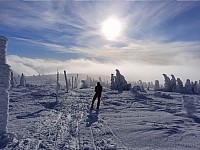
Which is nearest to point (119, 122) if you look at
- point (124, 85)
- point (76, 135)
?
point (76, 135)

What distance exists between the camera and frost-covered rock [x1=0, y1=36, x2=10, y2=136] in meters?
13.0

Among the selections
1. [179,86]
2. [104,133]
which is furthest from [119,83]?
[104,133]

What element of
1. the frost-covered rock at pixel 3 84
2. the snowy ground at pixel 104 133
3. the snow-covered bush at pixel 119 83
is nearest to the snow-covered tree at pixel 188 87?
the snow-covered bush at pixel 119 83

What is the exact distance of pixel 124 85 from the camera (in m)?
50.8

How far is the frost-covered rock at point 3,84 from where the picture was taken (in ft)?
42.8

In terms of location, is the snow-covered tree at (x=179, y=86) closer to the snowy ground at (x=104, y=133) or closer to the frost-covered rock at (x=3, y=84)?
the snowy ground at (x=104, y=133)

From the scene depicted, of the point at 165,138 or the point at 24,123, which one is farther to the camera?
the point at 24,123

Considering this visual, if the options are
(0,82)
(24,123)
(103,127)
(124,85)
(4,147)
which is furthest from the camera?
(124,85)

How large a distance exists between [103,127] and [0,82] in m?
5.58

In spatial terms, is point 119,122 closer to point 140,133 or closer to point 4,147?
point 140,133

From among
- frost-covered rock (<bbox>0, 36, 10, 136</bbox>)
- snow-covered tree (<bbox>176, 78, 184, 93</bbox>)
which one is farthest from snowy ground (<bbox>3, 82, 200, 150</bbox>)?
snow-covered tree (<bbox>176, 78, 184, 93</bbox>)

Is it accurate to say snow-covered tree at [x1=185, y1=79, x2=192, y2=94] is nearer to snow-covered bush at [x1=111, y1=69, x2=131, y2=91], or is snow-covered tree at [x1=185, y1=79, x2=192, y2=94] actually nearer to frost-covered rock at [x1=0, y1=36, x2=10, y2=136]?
snow-covered bush at [x1=111, y1=69, x2=131, y2=91]

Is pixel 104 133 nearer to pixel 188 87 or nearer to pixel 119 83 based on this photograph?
pixel 119 83

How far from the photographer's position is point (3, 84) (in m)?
13.3
